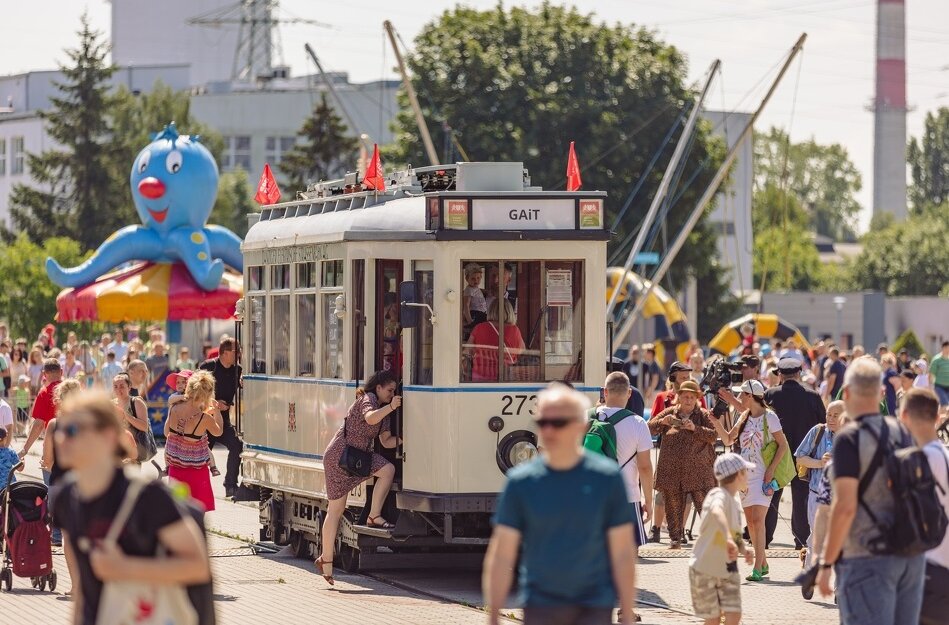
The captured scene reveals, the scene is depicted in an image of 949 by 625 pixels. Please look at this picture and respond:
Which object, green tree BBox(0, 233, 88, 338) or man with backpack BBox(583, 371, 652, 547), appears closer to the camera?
man with backpack BBox(583, 371, 652, 547)

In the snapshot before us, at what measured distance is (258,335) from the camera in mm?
18328

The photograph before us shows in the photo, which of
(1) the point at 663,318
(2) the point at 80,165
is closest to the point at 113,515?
(1) the point at 663,318

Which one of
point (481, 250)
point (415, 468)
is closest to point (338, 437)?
point (415, 468)

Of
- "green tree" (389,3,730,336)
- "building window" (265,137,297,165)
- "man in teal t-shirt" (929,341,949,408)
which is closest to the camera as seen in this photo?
"man in teal t-shirt" (929,341,949,408)

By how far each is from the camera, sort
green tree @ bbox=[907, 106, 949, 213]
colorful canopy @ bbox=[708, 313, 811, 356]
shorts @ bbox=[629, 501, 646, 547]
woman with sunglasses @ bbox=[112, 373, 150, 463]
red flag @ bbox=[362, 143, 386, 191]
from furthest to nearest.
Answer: green tree @ bbox=[907, 106, 949, 213]
colorful canopy @ bbox=[708, 313, 811, 356]
red flag @ bbox=[362, 143, 386, 191]
woman with sunglasses @ bbox=[112, 373, 150, 463]
shorts @ bbox=[629, 501, 646, 547]

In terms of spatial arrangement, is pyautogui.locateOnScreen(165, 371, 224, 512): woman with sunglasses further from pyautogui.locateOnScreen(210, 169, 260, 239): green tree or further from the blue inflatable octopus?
pyautogui.locateOnScreen(210, 169, 260, 239): green tree

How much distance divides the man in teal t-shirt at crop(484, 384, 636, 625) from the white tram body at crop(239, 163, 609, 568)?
7165mm

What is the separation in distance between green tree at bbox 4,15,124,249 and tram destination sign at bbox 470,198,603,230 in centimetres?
5872

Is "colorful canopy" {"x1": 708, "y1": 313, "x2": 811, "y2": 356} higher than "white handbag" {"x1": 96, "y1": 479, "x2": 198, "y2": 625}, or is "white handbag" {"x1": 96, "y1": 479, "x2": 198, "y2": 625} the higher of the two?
"colorful canopy" {"x1": 708, "y1": 313, "x2": 811, "y2": 356}

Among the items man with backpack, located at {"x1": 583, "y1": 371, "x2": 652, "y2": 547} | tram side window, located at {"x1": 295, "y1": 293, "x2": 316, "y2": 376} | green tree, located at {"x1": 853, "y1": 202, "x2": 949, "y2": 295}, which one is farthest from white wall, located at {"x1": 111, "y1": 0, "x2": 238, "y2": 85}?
man with backpack, located at {"x1": 583, "y1": 371, "x2": 652, "y2": 547}

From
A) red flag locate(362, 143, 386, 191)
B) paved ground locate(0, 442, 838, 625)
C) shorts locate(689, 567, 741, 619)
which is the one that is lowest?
paved ground locate(0, 442, 838, 625)

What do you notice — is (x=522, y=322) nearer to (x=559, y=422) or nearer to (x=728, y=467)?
(x=728, y=467)

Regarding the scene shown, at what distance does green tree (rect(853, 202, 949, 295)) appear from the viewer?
9544 cm

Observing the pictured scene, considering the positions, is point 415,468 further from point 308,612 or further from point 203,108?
point 203,108
